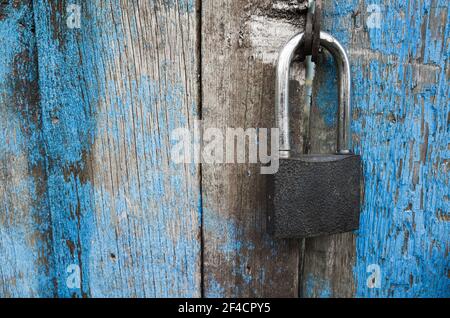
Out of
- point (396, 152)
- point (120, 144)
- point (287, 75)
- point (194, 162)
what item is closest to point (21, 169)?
point (120, 144)

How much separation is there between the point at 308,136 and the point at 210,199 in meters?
0.21

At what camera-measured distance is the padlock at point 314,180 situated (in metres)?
0.50

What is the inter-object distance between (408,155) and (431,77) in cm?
14

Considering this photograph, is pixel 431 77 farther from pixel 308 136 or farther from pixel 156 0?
pixel 156 0

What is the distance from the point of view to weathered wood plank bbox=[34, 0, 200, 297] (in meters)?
0.56

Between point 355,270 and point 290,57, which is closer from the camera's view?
point 290,57

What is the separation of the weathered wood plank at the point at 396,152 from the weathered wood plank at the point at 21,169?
0.49 meters

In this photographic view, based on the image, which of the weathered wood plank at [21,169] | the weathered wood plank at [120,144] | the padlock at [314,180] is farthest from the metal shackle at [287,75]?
the weathered wood plank at [21,169]

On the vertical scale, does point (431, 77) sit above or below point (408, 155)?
above

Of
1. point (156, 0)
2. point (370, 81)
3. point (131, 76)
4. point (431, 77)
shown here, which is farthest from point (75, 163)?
point (431, 77)

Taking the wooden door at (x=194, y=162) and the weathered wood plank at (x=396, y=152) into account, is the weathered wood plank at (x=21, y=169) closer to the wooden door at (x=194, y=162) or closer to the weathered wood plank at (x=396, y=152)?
the wooden door at (x=194, y=162)

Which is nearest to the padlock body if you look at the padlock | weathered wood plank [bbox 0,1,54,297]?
the padlock

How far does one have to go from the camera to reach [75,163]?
597mm
